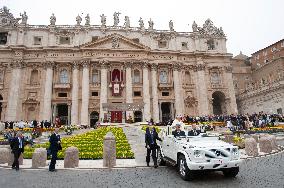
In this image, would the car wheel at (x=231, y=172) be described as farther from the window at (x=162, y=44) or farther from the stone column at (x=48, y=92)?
the window at (x=162, y=44)

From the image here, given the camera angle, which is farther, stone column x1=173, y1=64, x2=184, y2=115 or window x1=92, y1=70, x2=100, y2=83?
window x1=92, y1=70, x2=100, y2=83

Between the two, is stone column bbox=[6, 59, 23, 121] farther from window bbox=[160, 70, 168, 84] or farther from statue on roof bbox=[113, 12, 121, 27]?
window bbox=[160, 70, 168, 84]

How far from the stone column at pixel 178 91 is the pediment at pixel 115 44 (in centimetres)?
884

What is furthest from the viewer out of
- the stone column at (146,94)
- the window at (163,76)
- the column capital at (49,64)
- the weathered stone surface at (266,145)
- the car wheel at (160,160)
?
the window at (163,76)

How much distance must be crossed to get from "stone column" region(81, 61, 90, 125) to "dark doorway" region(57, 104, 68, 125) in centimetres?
580

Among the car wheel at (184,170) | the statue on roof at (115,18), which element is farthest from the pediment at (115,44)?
the car wheel at (184,170)

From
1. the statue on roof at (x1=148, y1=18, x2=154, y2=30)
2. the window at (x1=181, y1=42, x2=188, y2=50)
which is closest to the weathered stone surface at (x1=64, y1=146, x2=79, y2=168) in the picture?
the statue on roof at (x1=148, y1=18, x2=154, y2=30)

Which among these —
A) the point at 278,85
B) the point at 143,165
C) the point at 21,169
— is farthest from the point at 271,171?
the point at 278,85

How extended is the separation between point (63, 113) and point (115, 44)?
65.4 ft

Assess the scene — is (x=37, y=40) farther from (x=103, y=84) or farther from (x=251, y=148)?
(x=251, y=148)

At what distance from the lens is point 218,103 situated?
66.9 m

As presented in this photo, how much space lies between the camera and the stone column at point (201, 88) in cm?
5966

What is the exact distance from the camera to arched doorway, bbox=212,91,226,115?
Answer: 63.8 metres

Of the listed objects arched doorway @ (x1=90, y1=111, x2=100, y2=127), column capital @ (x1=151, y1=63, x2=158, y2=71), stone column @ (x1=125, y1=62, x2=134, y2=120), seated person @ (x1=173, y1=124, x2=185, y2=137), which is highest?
column capital @ (x1=151, y1=63, x2=158, y2=71)
